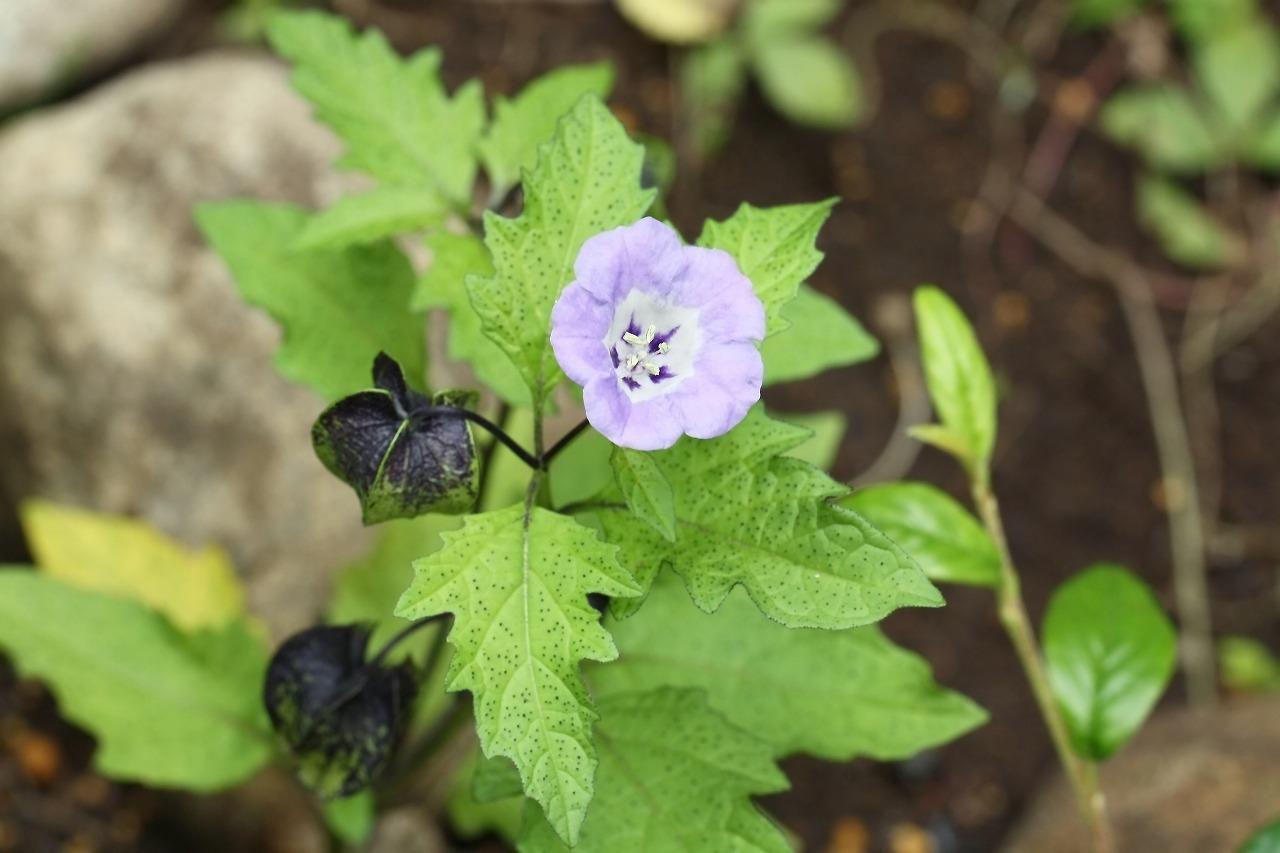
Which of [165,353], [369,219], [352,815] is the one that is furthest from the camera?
[165,353]

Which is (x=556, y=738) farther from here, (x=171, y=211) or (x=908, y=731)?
(x=171, y=211)

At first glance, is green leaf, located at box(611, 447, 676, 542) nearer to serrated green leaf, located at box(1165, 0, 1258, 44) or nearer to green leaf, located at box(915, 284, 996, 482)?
green leaf, located at box(915, 284, 996, 482)

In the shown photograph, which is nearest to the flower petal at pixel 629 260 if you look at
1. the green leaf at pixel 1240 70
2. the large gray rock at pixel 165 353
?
the large gray rock at pixel 165 353

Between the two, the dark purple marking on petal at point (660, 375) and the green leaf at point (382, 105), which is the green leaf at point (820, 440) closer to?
the green leaf at point (382, 105)

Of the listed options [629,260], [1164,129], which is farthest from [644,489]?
[1164,129]

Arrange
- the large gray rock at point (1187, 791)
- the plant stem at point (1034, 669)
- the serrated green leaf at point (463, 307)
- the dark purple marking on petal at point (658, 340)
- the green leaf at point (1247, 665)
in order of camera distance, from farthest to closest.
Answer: the green leaf at point (1247, 665)
the large gray rock at point (1187, 791)
the plant stem at point (1034, 669)
the serrated green leaf at point (463, 307)
the dark purple marking on petal at point (658, 340)

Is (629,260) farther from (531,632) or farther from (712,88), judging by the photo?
(712,88)

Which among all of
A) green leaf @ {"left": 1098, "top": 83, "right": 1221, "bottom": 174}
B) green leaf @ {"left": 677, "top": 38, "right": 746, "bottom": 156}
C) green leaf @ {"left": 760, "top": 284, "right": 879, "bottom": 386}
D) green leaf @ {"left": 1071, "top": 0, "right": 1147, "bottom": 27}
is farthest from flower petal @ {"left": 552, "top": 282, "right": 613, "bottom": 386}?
green leaf @ {"left": 1071, "top": 0, "right": 1147, "bottom": 27}
